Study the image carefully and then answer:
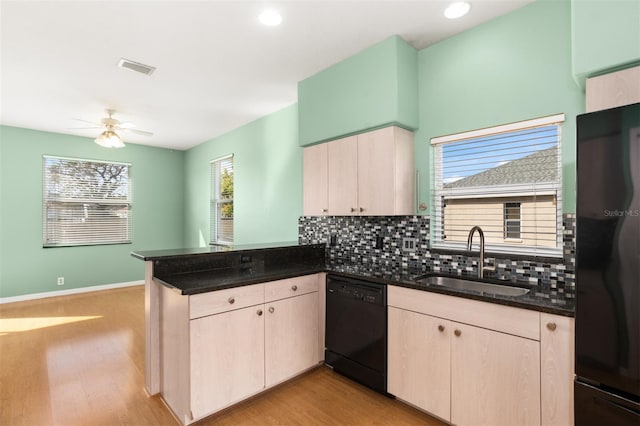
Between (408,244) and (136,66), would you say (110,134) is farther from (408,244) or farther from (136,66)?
(408,244)

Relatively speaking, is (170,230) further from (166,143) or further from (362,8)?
(362,8)

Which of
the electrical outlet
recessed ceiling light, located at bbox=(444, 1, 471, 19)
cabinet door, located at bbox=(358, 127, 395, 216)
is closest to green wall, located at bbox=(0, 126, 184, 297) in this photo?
cabinet door, located at bbox=(358, 127, 395, 216)

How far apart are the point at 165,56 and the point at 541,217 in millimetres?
3265

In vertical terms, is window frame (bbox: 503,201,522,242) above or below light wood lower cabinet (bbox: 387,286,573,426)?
above

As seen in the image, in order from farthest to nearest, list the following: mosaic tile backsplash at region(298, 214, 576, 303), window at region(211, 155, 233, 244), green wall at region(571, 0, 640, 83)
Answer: window at region(211, 155, 233, 244) → mosaic tile backsplash at region(298, 214, 576, 303) → green wall at region(571, 0, 640, 83)

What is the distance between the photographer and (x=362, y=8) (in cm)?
222

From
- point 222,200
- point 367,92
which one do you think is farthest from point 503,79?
point 222,200

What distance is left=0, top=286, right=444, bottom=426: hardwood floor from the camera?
84.8 inches

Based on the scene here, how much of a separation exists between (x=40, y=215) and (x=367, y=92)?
560 centimetres

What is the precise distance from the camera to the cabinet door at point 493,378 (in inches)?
66.3

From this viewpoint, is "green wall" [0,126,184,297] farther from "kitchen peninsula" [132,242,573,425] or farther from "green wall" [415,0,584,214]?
"green wall" [415,0,584,214]

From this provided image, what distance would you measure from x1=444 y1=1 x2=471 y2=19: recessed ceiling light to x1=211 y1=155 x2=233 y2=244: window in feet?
12.7

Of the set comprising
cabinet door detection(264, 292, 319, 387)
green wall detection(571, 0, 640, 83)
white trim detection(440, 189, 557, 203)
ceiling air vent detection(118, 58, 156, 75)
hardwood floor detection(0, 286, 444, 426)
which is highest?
ceiling air vent detection(118, 58, 156, 75)

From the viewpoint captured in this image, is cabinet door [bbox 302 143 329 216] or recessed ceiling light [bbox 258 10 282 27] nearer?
recessed ceiling light [bbox 258 10 282 27]
